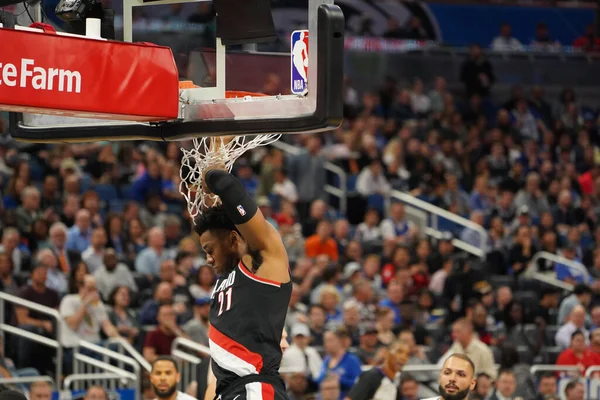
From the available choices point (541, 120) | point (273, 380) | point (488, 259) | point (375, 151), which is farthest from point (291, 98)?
point (541, 120)

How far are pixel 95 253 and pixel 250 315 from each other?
785 centimetres

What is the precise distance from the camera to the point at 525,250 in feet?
56.0

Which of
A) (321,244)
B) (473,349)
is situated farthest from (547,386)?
(321,244)

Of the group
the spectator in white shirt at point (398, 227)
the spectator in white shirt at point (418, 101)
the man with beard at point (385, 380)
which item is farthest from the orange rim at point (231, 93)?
the spectator in white shirt at point (418, 101)

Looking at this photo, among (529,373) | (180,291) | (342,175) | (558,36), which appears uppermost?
(558,36)

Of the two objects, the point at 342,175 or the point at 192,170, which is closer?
the point at 192,170

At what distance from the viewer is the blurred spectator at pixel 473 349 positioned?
12930 millimetres

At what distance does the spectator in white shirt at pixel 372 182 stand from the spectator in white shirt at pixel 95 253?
18.4ft

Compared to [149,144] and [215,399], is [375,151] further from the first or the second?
[215,399]

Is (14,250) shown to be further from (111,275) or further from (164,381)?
(164,381)

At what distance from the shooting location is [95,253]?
13383 millimetres

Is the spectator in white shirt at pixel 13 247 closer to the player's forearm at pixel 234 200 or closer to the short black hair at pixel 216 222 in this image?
the short black hair at pixel 216 222

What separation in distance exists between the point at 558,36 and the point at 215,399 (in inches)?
764

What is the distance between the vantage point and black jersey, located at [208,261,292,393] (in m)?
5.80
